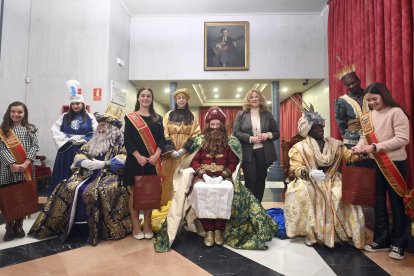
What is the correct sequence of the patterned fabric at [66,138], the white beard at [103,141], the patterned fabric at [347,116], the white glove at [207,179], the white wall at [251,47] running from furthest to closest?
the white wall at [251,47] < the patterned fabric at [66,138] < the patterned fabric at [347,116] < the white beard at [103,141] < the white glove at [207,179]

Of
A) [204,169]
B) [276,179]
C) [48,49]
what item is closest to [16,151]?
[204,169]

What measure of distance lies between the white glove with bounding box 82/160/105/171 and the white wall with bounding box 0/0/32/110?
3240 mm

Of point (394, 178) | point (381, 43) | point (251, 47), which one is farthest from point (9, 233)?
point (251, 47)

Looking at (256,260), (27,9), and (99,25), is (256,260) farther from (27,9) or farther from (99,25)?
(27,9)

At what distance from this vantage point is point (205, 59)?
589cm

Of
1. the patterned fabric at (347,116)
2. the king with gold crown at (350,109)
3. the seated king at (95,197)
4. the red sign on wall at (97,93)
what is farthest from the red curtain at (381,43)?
the red sign on wall at (97,93)

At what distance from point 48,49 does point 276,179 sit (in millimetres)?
6129

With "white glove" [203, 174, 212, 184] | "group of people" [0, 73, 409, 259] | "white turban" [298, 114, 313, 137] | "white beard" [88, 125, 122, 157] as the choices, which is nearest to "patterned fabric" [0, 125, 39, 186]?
"group of people" [0, 73, 409, 259]

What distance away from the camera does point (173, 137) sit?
3004mm

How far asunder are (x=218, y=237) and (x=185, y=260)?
1.37ft

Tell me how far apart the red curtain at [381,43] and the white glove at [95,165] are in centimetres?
309

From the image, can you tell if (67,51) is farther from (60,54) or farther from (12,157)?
(12,157)

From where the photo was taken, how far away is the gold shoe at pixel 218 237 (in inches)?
84.9

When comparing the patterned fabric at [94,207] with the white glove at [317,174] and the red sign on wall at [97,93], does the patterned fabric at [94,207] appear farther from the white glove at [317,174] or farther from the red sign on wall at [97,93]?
the red sign on wall at [97,93]
